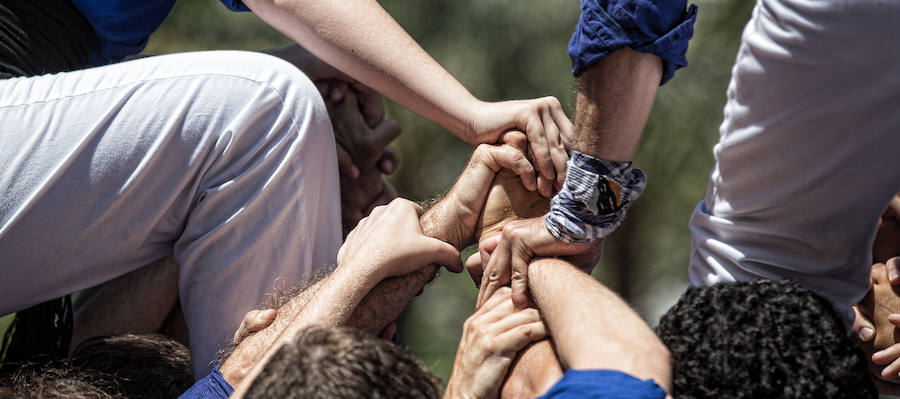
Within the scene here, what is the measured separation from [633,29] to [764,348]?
1.69 feet

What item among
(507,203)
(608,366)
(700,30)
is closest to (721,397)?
(608,366)

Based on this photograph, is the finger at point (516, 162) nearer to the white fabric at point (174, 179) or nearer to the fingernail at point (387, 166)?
the white fabric at point (174, 179)

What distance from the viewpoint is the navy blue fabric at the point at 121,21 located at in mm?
1606

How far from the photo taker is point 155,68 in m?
1.42

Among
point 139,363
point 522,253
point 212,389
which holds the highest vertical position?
point 522,253

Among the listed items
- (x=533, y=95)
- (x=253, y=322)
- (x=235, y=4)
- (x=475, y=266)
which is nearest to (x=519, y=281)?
(x=475, y=266)

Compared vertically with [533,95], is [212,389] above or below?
above

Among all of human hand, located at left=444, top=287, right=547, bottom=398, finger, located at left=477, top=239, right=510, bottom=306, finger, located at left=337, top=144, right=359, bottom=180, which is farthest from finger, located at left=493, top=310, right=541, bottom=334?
A: finger, located at left=337, top=144, right=359, bottom=180

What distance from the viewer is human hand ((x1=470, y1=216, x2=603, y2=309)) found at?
4.47ft

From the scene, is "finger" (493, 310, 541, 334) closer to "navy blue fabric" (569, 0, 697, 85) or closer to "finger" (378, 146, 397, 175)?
"navy blue fabric" (569, 0, 697, 85)

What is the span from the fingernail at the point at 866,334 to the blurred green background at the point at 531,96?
1.91 metres

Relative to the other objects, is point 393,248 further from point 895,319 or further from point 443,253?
point 895,319

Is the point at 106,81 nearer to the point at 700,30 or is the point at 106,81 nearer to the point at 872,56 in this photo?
the point at 872,56

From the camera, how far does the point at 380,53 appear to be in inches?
59.9
